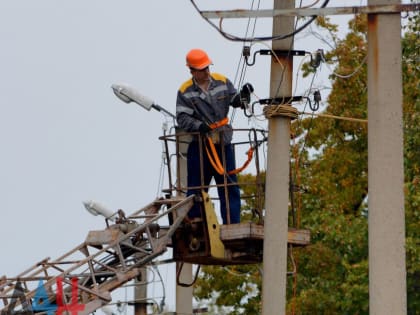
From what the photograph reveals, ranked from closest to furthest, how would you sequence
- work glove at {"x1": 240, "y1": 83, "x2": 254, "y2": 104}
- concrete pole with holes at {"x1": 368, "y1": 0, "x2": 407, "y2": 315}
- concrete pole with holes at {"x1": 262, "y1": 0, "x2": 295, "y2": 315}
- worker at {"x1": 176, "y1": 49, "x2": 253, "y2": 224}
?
1. concrete pole with holes at {"x1": 368, "y1": 0, "x2": 407, "y2": 315}
2. concrete pole with holes at {"x1": 262, "y1": 0, "x2": 295, "y2": 315}
3. work glove at {"x1": 240, "y1": 83, "x2": 254, "y2": 104}
4. worker at {"x1": 176, "y1": 49, "x2": 253, "y2": 224}

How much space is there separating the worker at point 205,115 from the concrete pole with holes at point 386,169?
184 inches

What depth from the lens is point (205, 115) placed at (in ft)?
67.4

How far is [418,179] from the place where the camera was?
32531 mm

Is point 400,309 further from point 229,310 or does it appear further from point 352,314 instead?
point 229,310

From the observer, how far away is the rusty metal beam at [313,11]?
15.6 metres

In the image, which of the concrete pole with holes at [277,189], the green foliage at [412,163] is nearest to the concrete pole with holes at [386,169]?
the concrete pole with holes at [277,189]

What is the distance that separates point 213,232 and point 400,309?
18.1 ft

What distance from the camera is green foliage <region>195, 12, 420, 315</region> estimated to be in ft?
109

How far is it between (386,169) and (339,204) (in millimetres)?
20731

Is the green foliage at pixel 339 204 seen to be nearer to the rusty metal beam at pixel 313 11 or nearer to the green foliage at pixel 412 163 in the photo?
the green foliage at pixel 412 163

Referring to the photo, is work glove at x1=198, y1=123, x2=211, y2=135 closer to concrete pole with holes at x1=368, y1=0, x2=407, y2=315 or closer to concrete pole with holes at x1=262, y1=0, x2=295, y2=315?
concrete pole with holes at x1=262, y1=0, x2=295, y2=315

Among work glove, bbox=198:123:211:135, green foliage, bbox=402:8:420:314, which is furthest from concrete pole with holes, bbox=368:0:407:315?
green foliage, bbox=402:8:420:314

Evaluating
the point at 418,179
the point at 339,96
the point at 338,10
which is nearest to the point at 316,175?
the point at 339,96

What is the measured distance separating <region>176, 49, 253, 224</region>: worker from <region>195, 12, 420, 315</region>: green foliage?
456 inches
